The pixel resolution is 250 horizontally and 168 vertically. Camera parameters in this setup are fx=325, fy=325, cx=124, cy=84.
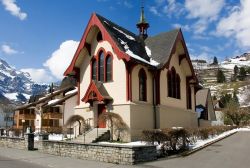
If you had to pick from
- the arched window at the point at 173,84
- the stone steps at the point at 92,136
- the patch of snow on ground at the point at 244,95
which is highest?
the patch of snow on ground at the point at 244,95

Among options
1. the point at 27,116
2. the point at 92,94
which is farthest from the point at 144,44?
the point at 27,116

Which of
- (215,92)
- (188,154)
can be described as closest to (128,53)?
(188,154)

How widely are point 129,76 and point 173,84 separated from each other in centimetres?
742

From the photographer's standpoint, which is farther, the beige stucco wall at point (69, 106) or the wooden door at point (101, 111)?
the beige stucco wall at point (69, 106)

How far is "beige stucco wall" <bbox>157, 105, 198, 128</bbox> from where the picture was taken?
2729 cm

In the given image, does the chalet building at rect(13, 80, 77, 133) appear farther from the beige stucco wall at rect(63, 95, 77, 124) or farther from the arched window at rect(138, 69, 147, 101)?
the arched window at rect(138, 69, 147, 101)

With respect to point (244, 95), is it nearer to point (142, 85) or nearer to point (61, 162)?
point (142, 85)

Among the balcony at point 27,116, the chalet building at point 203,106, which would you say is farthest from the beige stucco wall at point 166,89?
the balcony at point 27,116

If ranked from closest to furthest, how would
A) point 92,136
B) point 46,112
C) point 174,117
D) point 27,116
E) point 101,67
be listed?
point 92,136 < point 101,67 < point 174,117 < point 46,112 < point 27,116

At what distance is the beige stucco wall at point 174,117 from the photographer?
27289mm

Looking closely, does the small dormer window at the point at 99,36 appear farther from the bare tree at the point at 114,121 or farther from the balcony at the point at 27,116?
the balcony at the point at 27,116

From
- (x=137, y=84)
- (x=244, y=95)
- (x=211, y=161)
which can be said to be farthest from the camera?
(x=244, y=95)

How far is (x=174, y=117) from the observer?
29.8 meters

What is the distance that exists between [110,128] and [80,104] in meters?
4.88
